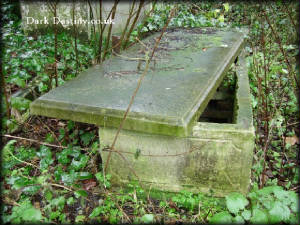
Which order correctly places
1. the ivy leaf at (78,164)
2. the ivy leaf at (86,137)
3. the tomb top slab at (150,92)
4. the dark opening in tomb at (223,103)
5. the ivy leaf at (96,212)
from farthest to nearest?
the dark opening in tomb at (223,103)
the ivy leaf at (86,137)
the ivy leaf at (78,164)
the ivy leaf at (96,212)
the tomb top slab at (150,92)

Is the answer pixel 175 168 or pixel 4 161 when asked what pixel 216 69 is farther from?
pixel 4 161

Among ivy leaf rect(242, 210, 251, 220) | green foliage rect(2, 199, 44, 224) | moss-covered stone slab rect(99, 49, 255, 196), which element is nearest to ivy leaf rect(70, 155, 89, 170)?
moss-covered stone slab rect(99, 49, 255, 196)

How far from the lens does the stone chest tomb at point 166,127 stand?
5.94 feet

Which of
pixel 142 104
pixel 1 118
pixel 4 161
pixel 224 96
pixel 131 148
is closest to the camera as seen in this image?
pixel 142 104

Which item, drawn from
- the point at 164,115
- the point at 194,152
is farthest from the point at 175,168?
the point at 164,115

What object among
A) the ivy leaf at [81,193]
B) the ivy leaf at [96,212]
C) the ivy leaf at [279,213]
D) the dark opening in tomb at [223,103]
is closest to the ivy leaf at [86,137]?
the ivy leaf at [81,193]

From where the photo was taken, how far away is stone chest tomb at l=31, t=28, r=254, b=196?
1.81 m

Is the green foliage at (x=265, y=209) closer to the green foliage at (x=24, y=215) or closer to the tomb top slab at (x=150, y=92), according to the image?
the tomb top slab at (x=150, y=92)

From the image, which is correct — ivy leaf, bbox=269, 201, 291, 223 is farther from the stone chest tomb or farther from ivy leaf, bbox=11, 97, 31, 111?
ivy leaf, bbox=11, 97, 31, 111

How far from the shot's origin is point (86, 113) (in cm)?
188

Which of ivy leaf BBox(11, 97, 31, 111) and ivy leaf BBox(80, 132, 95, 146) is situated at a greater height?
ivy leaf BBox(11, 97, 31, 111)

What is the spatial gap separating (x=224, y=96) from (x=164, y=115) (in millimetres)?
1612

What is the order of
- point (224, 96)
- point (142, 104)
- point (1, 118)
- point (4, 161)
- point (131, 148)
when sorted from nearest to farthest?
point (142, 104) < point (131, 148) < point (4, 161) < point (1, 118) < point (224, 96)

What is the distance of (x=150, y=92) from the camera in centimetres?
205
